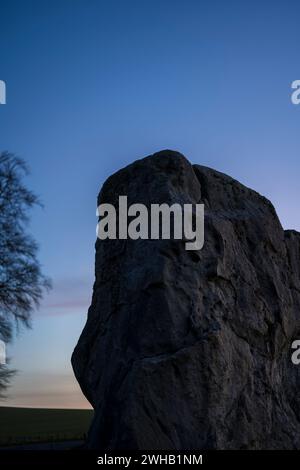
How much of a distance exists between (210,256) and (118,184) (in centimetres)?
281

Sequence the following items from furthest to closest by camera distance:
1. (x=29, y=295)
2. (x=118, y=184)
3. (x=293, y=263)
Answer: (x=29, y=295)
(x=293, y=263)
(x=118, y=184)

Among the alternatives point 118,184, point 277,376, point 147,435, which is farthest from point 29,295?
point 147,435

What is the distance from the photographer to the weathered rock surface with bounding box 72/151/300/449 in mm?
9609

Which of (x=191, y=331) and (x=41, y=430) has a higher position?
(x=191, y=331)

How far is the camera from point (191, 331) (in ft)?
33.1

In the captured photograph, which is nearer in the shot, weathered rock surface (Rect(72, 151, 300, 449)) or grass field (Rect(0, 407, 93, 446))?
weathered rock surface (Rect(72, 151, 300, 449))

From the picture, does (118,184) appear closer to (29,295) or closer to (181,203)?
(181,203)

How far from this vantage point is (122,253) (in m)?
11.7

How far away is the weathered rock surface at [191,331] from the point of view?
961 centimetres

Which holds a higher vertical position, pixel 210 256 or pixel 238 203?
pixel 238 203

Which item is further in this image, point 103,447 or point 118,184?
point 118,184

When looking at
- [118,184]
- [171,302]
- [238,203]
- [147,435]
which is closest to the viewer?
[147,435]

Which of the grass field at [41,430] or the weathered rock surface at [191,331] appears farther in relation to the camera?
the grass field at [41,430]
